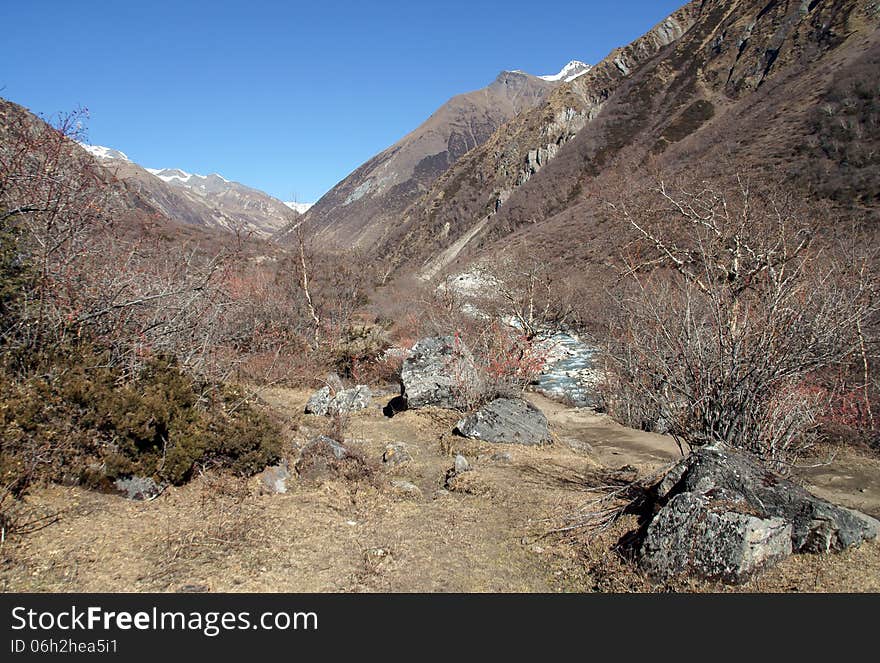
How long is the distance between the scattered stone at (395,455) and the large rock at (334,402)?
206 cm

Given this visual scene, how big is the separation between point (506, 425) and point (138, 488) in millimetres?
5159

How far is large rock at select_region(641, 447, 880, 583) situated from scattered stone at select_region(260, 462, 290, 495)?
3.53 metres

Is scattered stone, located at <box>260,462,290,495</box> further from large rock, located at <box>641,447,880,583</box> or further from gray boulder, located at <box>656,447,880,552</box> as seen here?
gray boulder, located at <box>656,447,880,552</box>

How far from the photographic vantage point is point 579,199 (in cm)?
4772

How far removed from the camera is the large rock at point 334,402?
9.45 m

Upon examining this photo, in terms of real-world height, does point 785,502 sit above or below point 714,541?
above

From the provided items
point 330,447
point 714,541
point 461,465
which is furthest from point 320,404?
point 714,541

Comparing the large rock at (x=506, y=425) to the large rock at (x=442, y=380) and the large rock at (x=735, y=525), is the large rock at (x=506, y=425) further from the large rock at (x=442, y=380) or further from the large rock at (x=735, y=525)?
the large rock at (x=735, y=525)

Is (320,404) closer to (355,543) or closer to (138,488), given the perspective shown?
(138,488)

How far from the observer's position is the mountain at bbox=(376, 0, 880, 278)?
29.6 m

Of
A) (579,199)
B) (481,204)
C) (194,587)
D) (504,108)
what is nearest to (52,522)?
(194,587)

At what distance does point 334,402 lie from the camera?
962 centimetres

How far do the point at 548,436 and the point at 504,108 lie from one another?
181668 mm
